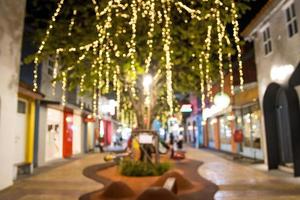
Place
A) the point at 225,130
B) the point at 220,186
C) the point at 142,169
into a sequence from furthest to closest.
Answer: the point at 225,130
the point at 142,169
the point at 220,186

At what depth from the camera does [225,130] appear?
2439cm

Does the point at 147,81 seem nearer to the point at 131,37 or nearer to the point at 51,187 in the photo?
the point at 131,37

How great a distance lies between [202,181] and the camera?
34.9 feet

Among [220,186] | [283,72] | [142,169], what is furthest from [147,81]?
[220,186]

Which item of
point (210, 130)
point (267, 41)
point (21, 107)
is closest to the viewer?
point (267, 41)

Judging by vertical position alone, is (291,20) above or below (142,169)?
above

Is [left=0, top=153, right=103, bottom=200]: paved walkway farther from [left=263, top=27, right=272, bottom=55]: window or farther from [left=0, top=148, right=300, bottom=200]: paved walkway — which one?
[left=263, top=27, right=272, bottom=55]: window

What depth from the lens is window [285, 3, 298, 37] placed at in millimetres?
11152

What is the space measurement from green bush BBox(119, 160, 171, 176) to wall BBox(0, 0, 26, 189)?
415 cm

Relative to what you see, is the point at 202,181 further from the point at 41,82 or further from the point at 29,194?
the point at 41,82

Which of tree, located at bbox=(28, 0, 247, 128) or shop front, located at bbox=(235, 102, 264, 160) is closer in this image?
tree, located at bbox=(28, 0, 247, 128)

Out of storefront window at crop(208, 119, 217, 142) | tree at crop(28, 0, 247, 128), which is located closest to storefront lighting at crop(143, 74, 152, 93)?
tree at crop(28, 0, 247, 128)

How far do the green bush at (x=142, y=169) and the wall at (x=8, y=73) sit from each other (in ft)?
13.6

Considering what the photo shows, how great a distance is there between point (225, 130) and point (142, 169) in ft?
45.0
